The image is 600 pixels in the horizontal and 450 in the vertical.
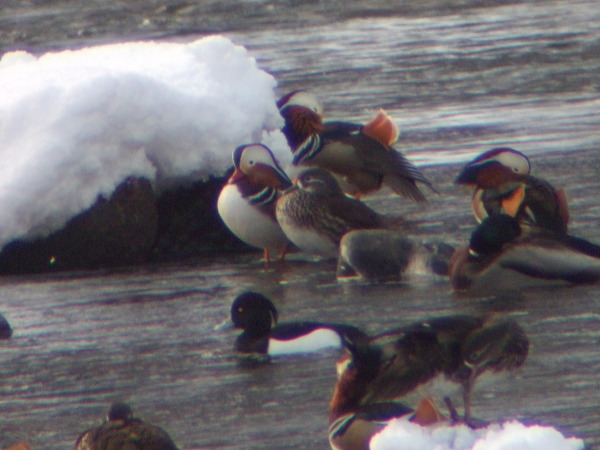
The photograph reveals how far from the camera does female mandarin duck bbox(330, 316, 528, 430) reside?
207 inches

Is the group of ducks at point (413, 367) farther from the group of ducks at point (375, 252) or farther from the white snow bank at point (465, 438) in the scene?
the white snow bank at point (465, 438)

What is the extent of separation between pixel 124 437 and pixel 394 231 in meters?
4.18

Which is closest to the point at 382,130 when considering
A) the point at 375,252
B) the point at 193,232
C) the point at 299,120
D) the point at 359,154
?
the point at 359,154

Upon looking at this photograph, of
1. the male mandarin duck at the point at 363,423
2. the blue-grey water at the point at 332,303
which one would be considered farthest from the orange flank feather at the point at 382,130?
the male mandarin duck at the point at 363,423

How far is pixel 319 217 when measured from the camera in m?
9.08

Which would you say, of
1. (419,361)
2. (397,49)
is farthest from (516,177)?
(397,49)

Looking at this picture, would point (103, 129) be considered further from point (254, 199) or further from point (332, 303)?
point (332, 303)

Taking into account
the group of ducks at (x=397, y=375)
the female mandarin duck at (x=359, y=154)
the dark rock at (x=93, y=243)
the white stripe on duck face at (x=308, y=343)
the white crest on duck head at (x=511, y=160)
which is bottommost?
the group of ducks at (x=397, y=375)

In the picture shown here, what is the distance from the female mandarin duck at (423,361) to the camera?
5.27 m

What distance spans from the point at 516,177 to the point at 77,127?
2.78 m

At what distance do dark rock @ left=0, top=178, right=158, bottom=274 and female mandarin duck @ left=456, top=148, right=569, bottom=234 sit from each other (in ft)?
6.85

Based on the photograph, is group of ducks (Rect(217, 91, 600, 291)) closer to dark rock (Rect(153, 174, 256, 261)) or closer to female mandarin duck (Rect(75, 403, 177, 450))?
dark rock (Rect(153, 174, 256, 261))

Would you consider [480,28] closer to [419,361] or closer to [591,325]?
[591,325]

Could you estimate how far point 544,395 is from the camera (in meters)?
6.04
